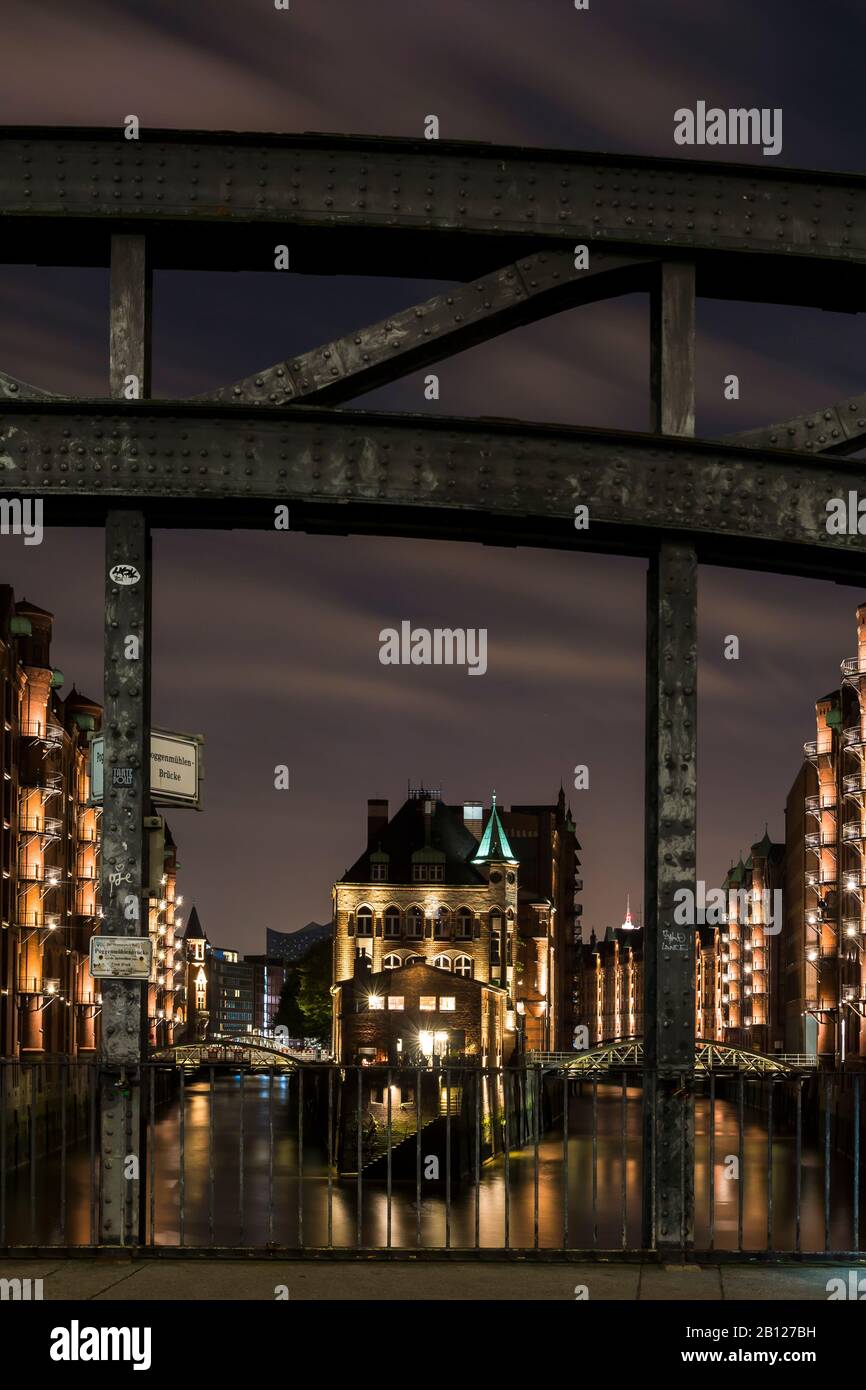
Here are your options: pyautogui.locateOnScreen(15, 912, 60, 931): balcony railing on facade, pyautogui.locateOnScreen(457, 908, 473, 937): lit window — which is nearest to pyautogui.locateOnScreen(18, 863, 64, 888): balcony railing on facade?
pyautogui.locateOnScreen(15, 912, 60, 931): balcony railing on facade

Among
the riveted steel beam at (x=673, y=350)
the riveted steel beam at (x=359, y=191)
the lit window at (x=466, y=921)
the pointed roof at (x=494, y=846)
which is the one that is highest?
the riveted steel beam at (x=359, y=191)

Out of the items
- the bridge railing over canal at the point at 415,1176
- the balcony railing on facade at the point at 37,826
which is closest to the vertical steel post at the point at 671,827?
the bridge railing over canal at the point at 415,1176

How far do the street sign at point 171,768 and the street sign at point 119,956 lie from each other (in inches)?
35.7

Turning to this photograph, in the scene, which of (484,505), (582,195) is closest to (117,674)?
(484,505)

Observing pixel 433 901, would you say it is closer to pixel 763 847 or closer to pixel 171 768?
pixel 763 847

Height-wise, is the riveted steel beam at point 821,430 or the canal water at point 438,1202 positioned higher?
the riveted steel beam at point 821,430

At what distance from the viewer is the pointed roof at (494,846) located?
11150 centimetres

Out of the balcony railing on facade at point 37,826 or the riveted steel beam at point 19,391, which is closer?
the riveted steel beam at point 19,391

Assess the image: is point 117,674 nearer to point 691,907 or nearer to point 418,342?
point 418,342

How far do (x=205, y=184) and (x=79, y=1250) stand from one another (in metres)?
6.57

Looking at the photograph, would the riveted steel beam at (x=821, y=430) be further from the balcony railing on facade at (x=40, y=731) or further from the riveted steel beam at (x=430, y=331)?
the balcony railing on facade at (x=40, y=731)

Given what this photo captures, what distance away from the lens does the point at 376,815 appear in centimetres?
11512

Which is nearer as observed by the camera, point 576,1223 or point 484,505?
point 484,505

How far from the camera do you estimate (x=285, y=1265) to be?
9.73m
